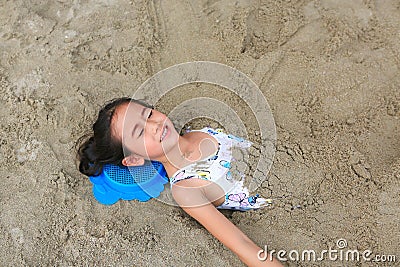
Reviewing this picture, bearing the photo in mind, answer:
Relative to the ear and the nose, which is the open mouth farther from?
the ear

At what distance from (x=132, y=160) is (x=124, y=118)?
231mm

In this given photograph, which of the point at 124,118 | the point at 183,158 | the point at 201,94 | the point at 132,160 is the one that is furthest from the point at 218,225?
the point at 201,94

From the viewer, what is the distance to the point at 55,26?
2.70m

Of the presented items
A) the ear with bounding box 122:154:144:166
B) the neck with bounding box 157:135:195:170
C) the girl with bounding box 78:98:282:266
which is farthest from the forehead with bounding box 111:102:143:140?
the neck with bounding box 157:135:195:170

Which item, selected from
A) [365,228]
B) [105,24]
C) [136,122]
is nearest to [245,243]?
[365,228]

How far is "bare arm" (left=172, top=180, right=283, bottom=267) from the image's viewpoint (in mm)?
1909

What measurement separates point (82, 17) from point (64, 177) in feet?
3.43

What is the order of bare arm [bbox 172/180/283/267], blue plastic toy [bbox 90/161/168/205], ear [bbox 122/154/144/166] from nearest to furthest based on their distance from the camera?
bare arm [bbox 172/180/283/267] < ear [bbox 122/154/144/166] < blue plastic toy [bbox 90/161/168/205]

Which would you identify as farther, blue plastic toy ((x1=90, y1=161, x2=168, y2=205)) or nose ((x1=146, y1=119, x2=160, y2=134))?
blue plastic toy ((x1=90, y1=161, x2=168, y2=205))

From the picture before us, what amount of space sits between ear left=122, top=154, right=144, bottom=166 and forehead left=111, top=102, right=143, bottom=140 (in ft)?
0.41

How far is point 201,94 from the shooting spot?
251 centimetres

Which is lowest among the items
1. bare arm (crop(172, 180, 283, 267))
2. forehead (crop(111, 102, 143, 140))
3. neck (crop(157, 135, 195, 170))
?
bare arm (crop(172, 180, 283, 267))

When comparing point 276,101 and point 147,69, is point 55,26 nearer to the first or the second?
point 147,69

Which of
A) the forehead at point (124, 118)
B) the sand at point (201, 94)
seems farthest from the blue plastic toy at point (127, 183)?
the forehead at point (124, 118)
